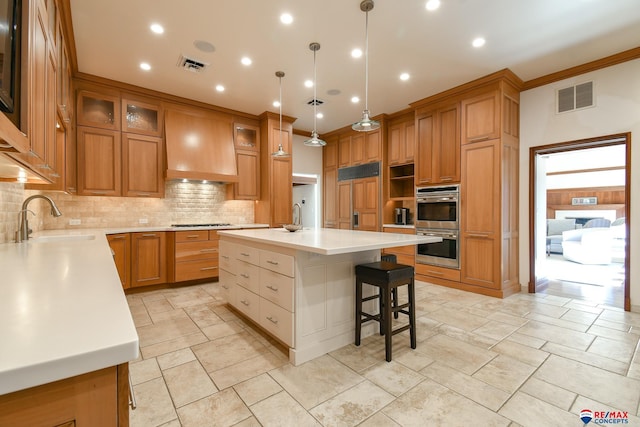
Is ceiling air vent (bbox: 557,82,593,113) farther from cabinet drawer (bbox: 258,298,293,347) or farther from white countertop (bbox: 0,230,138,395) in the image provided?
white countertop (bbox: 0,230,138,395)

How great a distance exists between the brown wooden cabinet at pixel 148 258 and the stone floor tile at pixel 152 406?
249cm

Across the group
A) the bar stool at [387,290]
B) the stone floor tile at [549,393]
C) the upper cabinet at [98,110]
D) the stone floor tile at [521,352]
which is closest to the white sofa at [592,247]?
the stone floor tile at [521,352]

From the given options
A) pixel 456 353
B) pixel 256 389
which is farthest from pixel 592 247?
pixel 256 389

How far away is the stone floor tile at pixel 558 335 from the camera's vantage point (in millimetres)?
2549

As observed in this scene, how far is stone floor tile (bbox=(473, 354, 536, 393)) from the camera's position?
194 centimetres

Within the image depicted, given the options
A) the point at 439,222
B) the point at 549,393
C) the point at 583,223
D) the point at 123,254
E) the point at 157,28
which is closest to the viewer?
the point at 549,393

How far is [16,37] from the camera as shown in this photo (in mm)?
1175

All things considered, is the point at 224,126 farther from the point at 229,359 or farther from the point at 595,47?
the point at 595,47

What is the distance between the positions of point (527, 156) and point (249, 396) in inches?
184

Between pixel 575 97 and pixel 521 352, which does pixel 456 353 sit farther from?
pixel 575 97

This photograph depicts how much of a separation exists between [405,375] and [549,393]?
35.3 inches

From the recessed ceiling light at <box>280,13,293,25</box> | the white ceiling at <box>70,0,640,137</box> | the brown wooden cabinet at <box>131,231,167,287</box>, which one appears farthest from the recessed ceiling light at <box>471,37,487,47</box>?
the brown wooden cabinet at <box>131,231,167,287</box>

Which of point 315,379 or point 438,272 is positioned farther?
point 438,272

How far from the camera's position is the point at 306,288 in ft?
7.33
